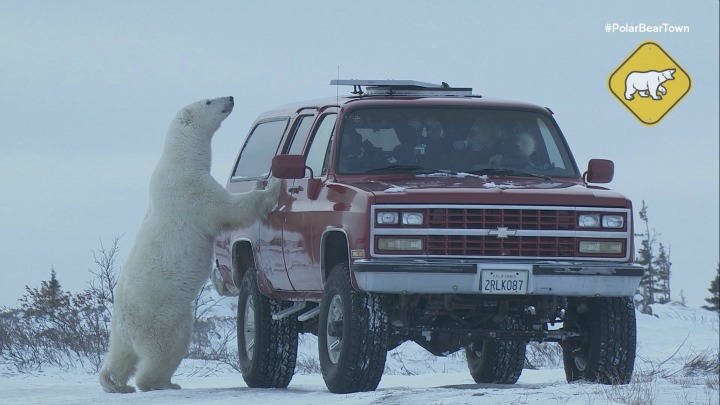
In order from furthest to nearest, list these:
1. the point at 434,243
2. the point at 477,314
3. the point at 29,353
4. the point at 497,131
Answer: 1. the point at 29,353
2. the point at 497,131
3. the point at 477,314
4. the point at 434,243

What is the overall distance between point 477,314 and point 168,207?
2788 mm

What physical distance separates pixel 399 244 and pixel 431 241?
0.70ft

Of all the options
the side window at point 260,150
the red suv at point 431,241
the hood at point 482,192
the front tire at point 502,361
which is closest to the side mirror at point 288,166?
the red suv at point 431,241

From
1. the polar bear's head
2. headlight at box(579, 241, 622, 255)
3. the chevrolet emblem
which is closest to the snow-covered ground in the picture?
headlight at box(579, 241, 622, 255)

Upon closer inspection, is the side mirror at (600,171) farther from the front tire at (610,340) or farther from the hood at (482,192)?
the front tire at (610,340)

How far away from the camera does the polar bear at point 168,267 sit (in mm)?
10633

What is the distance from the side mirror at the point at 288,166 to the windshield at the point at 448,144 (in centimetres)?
29

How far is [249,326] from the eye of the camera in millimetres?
11727

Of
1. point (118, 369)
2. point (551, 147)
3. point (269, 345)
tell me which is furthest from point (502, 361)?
point (118, 369)

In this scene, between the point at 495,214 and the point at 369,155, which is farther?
the point at 369,155

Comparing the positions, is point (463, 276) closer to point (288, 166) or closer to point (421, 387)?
point (288, 166)

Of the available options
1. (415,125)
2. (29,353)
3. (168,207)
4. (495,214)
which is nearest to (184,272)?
(168,207)

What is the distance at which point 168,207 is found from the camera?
10.9m

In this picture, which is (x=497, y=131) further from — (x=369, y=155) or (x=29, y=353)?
(x=29, y=353)
